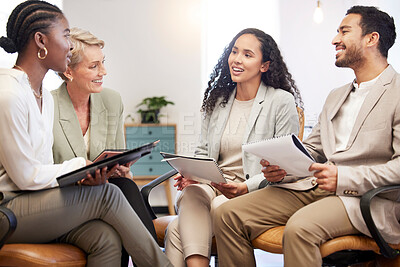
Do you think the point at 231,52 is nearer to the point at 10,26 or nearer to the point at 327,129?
the point at 327,129

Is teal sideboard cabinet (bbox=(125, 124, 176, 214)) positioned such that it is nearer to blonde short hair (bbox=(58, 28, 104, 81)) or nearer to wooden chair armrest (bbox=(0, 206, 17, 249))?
blonde short hair (bbox=(58, 28, 104, 81))

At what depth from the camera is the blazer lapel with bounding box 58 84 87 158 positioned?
241cm

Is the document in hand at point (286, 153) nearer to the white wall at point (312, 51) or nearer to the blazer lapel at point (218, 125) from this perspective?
the blazer lapel at point (218, 125)

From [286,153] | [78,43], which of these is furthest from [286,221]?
[78,43]

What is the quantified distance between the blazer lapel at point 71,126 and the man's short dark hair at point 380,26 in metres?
1.57

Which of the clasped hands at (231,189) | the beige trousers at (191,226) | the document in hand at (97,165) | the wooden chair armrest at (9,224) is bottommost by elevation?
the beige trousers at (191,226)

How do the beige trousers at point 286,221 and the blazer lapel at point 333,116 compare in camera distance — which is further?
the blazer lapel at point 333,116

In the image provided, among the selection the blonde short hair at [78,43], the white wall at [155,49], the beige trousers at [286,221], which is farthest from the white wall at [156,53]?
the beige trousers at [286,221]

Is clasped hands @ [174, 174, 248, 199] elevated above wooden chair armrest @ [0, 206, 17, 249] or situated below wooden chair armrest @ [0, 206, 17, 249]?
below

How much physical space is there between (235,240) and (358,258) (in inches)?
21.4

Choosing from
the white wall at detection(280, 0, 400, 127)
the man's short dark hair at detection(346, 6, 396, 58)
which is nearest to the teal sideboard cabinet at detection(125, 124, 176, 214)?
the white wall at detection(280, 0, 400, 127)

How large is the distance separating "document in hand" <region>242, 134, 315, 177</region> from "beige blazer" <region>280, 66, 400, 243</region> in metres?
0.17

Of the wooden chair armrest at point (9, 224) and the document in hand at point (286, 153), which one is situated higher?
the document in hand at point (286, 153)

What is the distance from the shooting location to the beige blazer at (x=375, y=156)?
1885 millimetres
